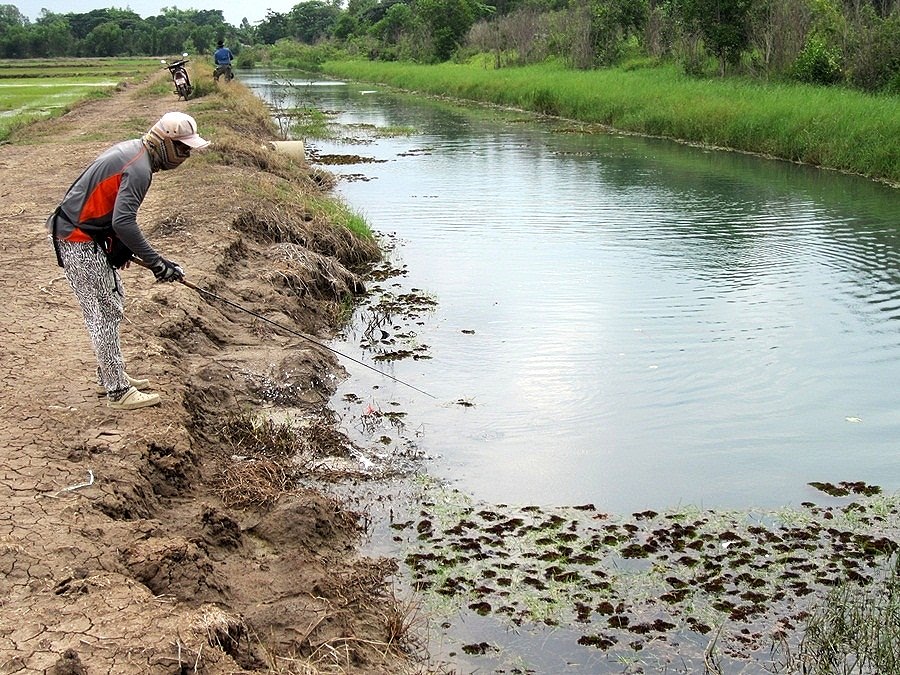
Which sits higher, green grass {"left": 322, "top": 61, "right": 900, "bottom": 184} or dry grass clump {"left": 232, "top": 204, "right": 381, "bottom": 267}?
green grass {"left": 322, "top": 61, "right": 900, "bottom": 184}

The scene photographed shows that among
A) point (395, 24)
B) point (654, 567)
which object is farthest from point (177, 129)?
point (395, 24)

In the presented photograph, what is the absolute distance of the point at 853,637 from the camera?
4.48 metres

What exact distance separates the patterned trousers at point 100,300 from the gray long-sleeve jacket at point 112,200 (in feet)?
0.37

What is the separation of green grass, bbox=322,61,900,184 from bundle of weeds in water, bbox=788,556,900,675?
42.5 ft

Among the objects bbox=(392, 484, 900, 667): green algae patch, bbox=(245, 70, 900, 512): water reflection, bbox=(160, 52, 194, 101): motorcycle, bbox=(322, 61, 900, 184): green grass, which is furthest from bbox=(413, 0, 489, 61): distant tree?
bbox=(392, 484, 900, 667): green algae patch

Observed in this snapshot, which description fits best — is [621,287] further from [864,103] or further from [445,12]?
[445,12]

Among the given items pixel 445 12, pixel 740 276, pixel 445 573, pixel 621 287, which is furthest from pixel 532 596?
pixel 445 12

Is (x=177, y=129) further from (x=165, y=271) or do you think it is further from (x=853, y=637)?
(x=853, y=637)

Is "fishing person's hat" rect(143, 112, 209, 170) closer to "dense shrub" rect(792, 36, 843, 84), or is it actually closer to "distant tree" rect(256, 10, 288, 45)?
"dense shrub" rect(792, 36, 843, 84)

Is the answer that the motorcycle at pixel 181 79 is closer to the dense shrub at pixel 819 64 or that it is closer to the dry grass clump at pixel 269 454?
the dense shrub at pixel 819 64

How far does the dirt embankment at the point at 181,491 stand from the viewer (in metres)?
3.75

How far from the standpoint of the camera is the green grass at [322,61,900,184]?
55.9ft

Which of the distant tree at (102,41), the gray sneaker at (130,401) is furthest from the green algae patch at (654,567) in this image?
the distant tree at (102,41)

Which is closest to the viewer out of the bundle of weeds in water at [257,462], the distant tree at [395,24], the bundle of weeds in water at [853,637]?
the bundle of weeds in water at [853,637]
